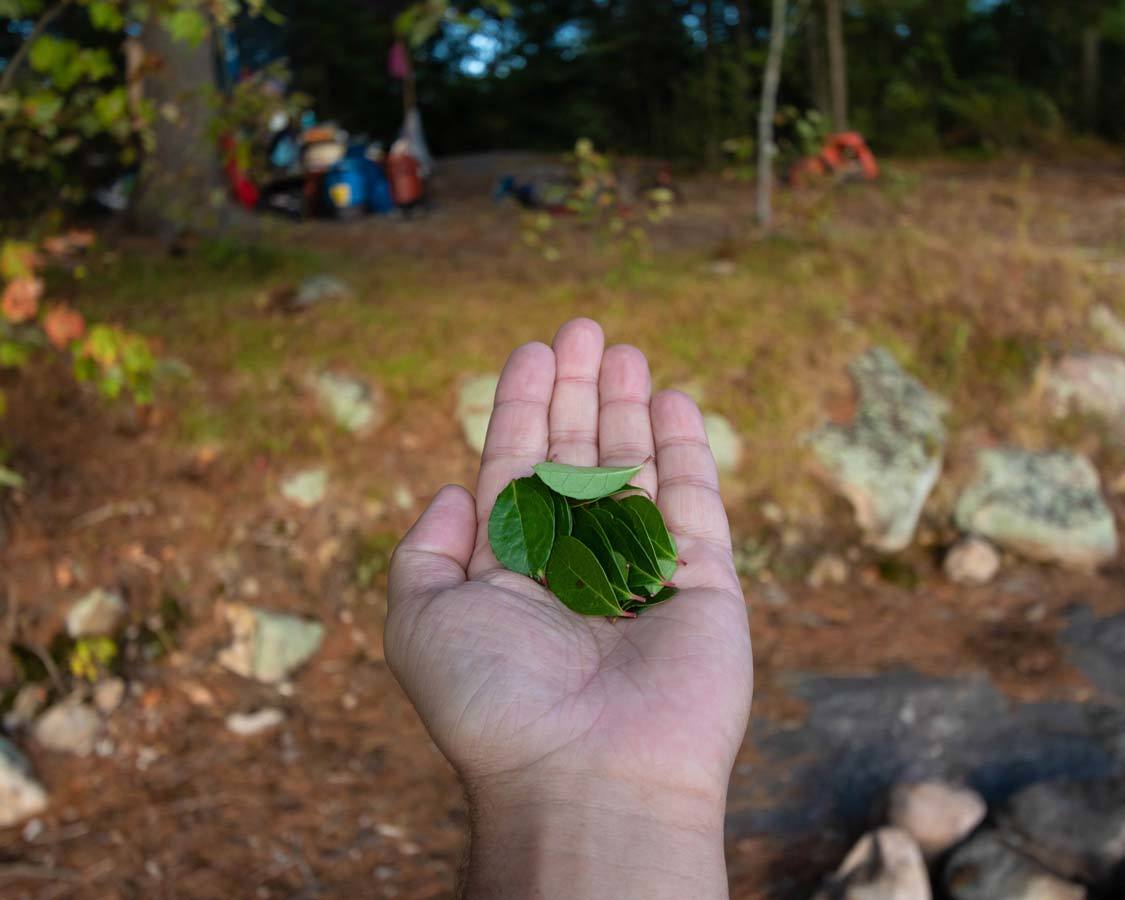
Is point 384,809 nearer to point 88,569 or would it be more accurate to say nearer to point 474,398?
point 88,569

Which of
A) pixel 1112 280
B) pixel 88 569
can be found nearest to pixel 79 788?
pixel 88 569

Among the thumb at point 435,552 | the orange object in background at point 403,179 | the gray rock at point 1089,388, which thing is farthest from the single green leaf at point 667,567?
the orange object in background at point 403,179

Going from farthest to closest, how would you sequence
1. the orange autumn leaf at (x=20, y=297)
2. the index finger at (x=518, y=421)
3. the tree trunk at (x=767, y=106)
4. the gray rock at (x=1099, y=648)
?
the tree trunk at (x=767, y=106) → the gray rock at (x=1099, y=648) → the orange autumn leaf at (x=20, y=297) → the index finger at (x=518, y=421)

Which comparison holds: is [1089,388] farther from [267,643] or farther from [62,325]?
[62,325]

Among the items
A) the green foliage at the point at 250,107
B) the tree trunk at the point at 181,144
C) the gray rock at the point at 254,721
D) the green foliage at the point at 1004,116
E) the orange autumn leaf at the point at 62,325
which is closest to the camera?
the orange autumn leaf at the point at 62,325

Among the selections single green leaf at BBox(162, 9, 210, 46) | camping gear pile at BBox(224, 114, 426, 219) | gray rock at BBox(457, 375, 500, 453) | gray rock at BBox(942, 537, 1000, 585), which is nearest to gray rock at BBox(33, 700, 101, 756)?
gray rock at BBox(457, 375, 500, 453)

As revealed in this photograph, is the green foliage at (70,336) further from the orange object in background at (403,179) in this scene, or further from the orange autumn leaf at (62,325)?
the orange object in background at (403,179)

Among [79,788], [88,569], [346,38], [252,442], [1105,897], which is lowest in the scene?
[1105,897]

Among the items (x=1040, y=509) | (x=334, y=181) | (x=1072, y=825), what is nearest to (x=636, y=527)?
(x=1072, y=825)
